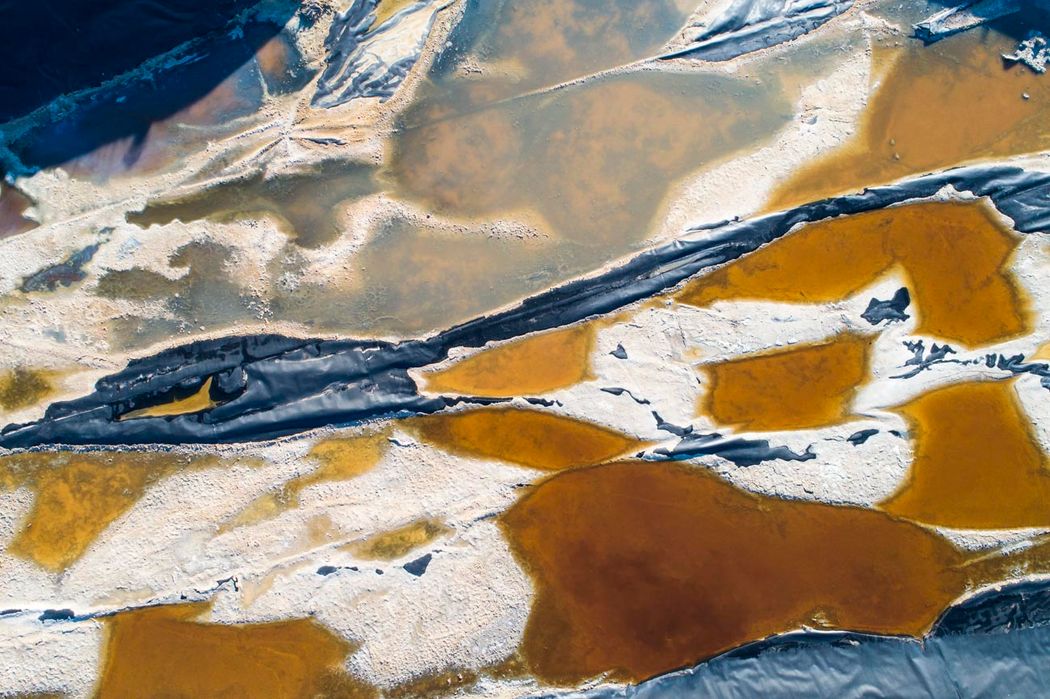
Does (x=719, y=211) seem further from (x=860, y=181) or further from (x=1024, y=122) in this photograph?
(x=1024, y=122)

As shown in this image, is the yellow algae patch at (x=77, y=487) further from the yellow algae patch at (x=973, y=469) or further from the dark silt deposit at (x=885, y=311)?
the yellow algae patch at (x=973, y=469)

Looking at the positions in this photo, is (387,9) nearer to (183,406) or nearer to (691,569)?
(183,406)

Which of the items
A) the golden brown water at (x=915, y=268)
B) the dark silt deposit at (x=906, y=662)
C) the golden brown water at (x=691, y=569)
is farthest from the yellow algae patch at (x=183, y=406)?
the golden brown water at (x=915, y=268)

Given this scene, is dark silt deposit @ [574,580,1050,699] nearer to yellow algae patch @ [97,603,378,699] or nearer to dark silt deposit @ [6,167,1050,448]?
yellow algae patch @ [97,603,378,699]

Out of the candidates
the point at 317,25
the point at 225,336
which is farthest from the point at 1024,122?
the point at 225,336

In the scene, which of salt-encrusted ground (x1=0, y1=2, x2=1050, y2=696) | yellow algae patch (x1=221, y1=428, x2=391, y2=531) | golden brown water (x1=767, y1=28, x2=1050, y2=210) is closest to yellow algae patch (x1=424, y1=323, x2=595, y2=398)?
salt-encrusted ground (x1=0, y1=2, x2=1050, y2=696)

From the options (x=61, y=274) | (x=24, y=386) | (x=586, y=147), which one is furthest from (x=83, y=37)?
(x=586, y=147)

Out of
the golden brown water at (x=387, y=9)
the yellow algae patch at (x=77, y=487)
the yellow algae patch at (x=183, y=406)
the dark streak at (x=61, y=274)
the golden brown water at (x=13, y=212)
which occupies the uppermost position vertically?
the golden brown water at (x=387, y=9)
